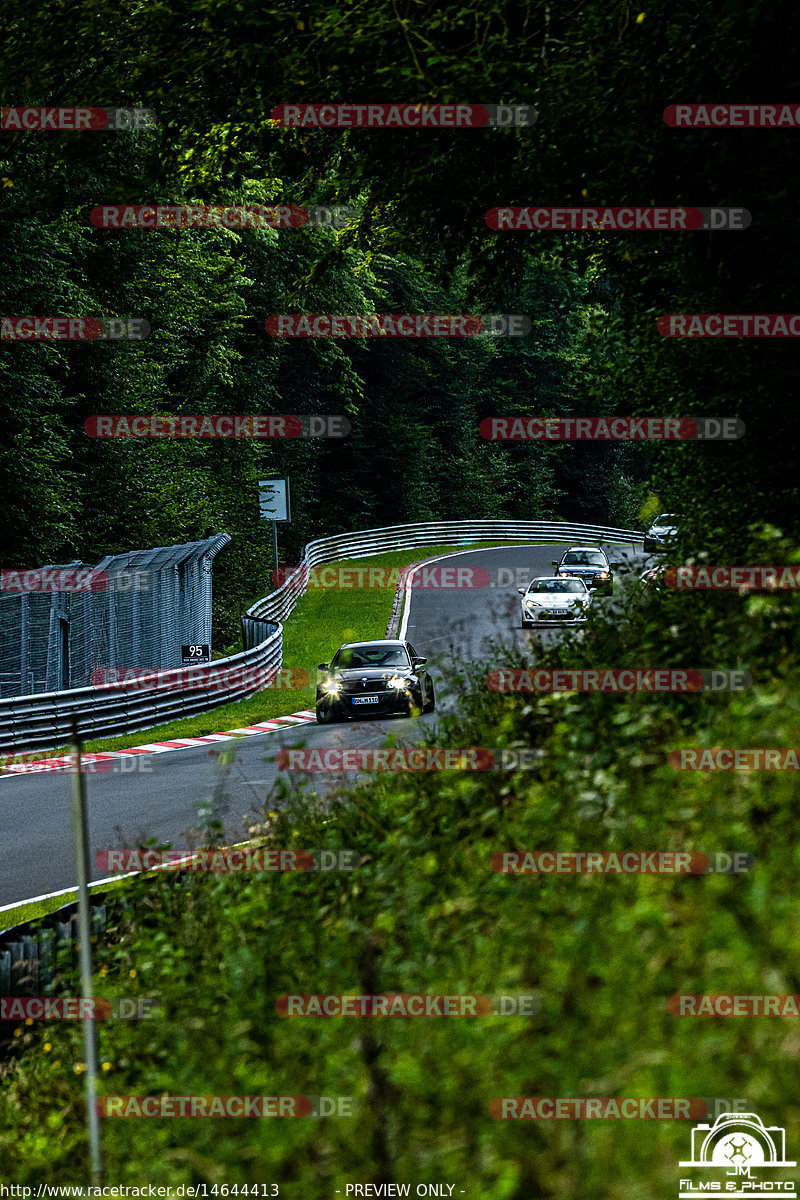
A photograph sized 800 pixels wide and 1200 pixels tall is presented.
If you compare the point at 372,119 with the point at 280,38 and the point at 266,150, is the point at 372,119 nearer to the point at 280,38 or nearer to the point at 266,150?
the point at 280,38

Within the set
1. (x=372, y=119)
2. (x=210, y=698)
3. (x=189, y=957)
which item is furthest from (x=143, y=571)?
(x=189, y=957)

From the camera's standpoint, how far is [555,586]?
99.8 ft

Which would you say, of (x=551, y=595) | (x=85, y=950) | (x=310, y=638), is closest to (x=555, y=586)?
(x=551, y=595)

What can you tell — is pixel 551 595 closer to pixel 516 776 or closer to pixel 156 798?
pixel 156 798

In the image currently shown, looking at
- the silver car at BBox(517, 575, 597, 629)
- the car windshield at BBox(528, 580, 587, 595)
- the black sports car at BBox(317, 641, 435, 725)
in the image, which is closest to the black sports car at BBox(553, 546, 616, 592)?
the car windshield at BBox(528, 580, 587, 595)

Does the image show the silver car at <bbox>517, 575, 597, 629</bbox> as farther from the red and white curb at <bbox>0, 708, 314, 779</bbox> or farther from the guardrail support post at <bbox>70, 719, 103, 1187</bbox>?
the guardrail support post at <bbox>70, 719, 103, 1187</bbox>

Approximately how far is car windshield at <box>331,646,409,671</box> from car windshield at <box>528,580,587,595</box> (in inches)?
326

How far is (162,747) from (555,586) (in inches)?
496

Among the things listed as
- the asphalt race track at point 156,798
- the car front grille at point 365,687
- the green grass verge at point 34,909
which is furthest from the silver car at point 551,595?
the green grass verge at point 34,909

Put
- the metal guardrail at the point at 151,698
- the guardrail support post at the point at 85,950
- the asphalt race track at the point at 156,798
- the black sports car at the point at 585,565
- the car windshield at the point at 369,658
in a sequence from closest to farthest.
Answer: the guardrail support post at the point at 85,950 → the asphalt race track at the point at 156,798 → the metal guardrail at the point at 151,698 → the car windshield at the point at 369,658 → the black sports car at the point at 585,565

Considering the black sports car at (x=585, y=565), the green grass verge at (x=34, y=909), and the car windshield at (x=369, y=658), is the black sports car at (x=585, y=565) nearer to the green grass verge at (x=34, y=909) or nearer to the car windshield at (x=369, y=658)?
the car windshield at (x=369, y=658)

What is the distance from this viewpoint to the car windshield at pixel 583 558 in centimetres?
3825

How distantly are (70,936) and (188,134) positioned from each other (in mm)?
9908

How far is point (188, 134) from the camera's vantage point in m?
14.9
